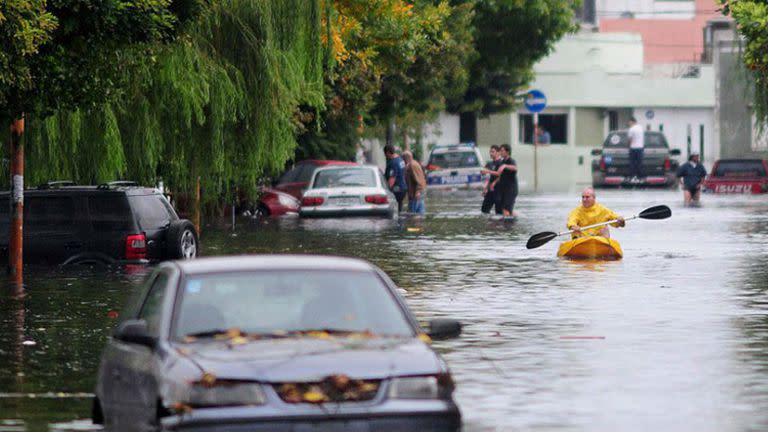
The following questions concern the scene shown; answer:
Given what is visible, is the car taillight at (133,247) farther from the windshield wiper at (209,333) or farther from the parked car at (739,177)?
the parked car at (739,177)

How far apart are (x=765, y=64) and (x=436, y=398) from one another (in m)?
16.8

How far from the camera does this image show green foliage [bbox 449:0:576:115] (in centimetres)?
7331

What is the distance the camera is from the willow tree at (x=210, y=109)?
2852 centimetres

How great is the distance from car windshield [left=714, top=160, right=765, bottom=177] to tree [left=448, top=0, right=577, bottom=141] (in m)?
11.0

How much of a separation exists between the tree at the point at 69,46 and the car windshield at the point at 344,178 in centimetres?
2214

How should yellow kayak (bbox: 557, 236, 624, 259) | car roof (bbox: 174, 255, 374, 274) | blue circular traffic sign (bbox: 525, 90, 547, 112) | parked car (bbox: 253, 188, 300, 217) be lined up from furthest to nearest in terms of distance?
blue circular traffic sign (bbox: 525, 90, 547, 112) < parked car (bbox: 253, 188, 300, 217) < yellow kayak (bbox: 557, 236, 624, 259) < car roof (bbox: 174, 255, 374, 274)

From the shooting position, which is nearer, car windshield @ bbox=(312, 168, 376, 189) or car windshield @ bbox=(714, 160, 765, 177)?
car windshield @ bbox=(312, 168, 376, 189)

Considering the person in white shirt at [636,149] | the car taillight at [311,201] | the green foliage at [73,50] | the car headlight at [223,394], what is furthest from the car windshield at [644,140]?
the car headlight at [223,394]

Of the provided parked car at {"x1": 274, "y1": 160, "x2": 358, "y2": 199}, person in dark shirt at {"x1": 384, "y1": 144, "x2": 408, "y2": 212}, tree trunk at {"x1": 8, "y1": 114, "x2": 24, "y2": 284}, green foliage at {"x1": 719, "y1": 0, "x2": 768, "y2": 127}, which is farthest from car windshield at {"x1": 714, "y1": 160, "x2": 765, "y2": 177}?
tree trunk at {"x1": 8, "y1": 114, "x2": 24, "y2": 284}

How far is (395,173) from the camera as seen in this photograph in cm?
4794

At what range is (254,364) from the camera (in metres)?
9.45

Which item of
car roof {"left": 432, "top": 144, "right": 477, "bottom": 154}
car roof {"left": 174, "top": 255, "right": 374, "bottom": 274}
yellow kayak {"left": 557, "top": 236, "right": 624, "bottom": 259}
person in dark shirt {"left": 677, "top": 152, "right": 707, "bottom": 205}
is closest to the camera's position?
car roof {"left": 174, "top": 255, "right": 374, "bottom": 274}

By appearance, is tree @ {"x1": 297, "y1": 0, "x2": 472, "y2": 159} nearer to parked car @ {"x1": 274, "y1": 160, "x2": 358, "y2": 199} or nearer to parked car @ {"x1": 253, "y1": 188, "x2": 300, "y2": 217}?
parked car @ {"x1": 274, "y1": 160, "x2": 358, "y2": 199}

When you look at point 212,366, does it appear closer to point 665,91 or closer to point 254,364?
point 254,364
